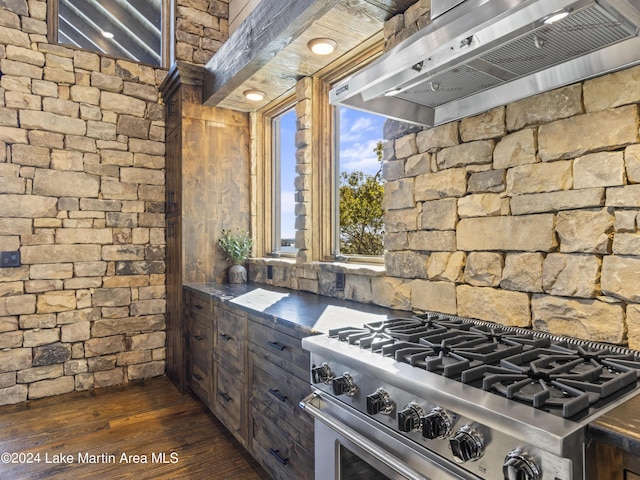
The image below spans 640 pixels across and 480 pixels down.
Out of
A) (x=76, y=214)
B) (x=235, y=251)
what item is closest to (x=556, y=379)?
(x=235, y=251)

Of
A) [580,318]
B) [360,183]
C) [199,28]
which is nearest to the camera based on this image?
[580,318]

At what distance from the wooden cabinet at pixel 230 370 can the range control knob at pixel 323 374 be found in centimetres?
92

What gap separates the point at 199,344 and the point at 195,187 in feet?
4.17

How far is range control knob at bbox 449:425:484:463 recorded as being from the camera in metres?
0.91

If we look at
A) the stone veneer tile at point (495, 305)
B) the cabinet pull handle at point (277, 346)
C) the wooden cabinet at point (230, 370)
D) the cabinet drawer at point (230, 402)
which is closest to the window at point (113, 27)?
the wooden cabinet at point (230, 370)

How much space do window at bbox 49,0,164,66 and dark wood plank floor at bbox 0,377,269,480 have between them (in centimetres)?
289

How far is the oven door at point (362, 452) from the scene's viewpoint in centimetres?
105

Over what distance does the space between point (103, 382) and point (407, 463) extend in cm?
320

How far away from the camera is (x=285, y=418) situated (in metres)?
1.88

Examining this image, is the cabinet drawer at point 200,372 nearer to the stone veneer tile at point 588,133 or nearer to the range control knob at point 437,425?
the range control knob at point 437,425

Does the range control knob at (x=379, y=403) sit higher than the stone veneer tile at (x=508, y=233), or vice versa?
Result: the stone veneer tile at (x=508, y=233)

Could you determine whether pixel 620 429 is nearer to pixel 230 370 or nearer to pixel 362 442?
pixel 362 442

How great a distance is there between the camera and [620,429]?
78 cm

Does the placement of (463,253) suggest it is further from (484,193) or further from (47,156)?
(47,156)
